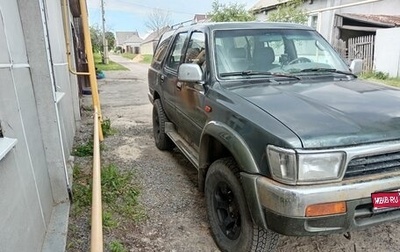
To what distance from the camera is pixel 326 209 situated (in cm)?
199

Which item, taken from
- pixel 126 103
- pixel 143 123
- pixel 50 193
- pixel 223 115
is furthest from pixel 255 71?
pixel 126 103

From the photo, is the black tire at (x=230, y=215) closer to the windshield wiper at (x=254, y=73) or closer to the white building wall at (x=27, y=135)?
the windshield wiper at (x=254, y=73)

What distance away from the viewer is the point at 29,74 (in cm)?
292

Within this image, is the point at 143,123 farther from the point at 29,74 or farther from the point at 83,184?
the point at 29,74

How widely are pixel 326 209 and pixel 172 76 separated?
9.22ft

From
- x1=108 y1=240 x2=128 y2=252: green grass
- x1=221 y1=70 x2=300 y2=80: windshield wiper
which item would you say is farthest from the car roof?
x1=108 y1=240 x2=128 y2=252: green grass

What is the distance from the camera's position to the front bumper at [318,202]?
6.38ft

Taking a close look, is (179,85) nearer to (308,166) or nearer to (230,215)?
(230,215)

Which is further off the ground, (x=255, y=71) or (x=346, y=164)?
(x=255, y=71)

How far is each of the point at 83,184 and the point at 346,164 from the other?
299 centimetres

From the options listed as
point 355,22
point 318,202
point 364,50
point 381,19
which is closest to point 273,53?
point 318,202

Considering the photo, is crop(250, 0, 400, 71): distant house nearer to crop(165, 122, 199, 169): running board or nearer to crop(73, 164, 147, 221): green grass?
crop(165, 122, 199, 169): running board

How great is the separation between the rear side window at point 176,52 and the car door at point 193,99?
309mm

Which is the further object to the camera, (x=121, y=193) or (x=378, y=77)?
(x=378, y=77)
